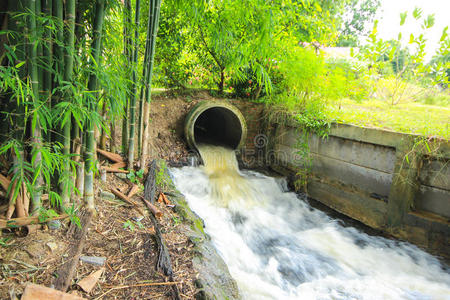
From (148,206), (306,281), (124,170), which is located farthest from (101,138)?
(306,281)

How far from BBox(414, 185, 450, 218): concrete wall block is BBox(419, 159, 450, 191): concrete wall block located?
0.07m

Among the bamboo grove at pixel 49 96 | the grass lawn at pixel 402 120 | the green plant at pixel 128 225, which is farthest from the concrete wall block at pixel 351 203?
the bamboo grove at pixel 49 96

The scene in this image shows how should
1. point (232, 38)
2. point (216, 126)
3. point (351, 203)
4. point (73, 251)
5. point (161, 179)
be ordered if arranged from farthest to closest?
1. point (216, 126)
2. point (351, 203)
3. point (232, 38)
4. point (161, 179)
5. point (73, 251)

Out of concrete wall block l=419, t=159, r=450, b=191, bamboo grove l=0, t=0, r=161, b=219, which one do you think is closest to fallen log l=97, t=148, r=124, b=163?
bamboo grove l=0, t=0, r=161, b=219

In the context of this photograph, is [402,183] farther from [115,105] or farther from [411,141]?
[115,105]

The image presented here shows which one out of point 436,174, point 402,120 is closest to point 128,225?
point 436,174

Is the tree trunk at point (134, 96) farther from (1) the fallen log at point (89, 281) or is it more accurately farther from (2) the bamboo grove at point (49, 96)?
(1) the fallen log at point (89, 281)

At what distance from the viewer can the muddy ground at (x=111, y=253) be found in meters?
1.75

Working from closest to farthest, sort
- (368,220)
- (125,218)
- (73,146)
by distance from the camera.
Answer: (73,146) → (125,218) → (368,220)

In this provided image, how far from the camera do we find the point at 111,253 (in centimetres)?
216

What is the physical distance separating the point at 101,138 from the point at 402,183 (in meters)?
4.19

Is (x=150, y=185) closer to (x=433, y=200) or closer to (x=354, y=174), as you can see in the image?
(x=354, y=174)

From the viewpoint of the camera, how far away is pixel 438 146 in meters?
3.61

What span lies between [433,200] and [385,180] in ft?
2.10
